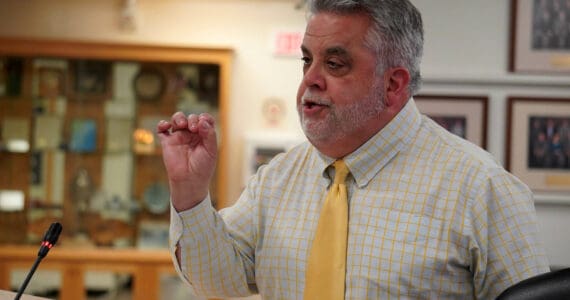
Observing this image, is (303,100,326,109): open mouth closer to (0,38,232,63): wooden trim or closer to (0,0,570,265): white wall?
(0,38,232,63): wooden trim

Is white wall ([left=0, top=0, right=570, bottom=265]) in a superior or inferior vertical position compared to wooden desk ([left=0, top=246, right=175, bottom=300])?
superior

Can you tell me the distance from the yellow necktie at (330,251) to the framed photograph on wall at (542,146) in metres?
1.64

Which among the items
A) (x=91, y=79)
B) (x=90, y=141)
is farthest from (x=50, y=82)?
(x=90, y=141)

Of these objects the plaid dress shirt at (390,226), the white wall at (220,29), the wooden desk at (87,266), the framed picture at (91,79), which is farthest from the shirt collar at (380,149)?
the framed picture at (91,79)

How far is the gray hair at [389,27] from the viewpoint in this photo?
154 centimetres

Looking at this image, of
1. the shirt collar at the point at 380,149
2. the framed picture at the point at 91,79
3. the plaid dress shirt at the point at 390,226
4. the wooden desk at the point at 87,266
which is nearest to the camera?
the plaid dress shirt at the point at 390,226

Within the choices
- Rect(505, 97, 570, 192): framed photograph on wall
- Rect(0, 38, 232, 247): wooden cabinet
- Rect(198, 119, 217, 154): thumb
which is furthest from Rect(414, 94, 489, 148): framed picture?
Rect(0, 38, 232, 247): wooden cabinet

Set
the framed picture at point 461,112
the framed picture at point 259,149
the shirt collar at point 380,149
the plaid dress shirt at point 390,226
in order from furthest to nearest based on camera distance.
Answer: the framed picture at point 259,149, the framed picture at point 461,112, the shirt collar at point 380,149, the plaid dress shirt at point 390,226

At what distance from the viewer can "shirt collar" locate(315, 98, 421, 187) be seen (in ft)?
5.18

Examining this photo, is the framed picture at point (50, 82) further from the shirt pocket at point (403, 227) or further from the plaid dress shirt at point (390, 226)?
the shirt pocket at point (403, 227)

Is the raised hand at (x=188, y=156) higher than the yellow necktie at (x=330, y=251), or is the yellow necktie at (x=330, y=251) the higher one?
the raised hand at (x=188, y=156)

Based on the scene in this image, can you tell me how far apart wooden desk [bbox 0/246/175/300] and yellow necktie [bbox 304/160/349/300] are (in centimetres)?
322

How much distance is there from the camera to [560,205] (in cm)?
301

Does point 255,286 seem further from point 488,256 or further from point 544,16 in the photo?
point 544,16
